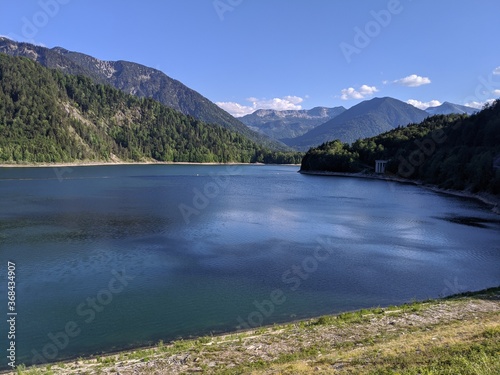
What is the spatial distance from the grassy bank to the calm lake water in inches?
147

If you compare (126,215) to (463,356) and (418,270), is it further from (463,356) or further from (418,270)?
(463,356)

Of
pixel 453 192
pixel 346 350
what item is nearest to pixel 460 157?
pixel 453 192

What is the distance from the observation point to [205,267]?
3456cm

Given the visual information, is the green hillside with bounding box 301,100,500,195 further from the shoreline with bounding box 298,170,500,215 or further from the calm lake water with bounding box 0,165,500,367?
the calm lake water with bounding box 0,165,500,367

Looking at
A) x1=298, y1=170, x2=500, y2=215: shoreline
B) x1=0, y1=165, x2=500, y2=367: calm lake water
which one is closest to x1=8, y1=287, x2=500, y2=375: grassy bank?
x1=0, y1=165, x2=500, y2=367: calm lake water

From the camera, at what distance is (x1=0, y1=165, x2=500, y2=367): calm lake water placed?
76.3ft

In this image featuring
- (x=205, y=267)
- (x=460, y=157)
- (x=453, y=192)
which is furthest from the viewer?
(x=460, y=157)

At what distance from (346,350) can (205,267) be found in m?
20.0

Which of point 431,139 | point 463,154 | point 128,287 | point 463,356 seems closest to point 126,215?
point 128,287

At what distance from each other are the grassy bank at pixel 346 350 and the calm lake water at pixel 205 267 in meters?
3.72

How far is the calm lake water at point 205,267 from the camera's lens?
23.2 meters

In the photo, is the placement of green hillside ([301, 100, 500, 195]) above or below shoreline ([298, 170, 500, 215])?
above

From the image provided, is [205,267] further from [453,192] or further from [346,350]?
[453,192]

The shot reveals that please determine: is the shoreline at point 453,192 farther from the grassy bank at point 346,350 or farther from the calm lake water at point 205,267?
the grassy bank at point 346,350
